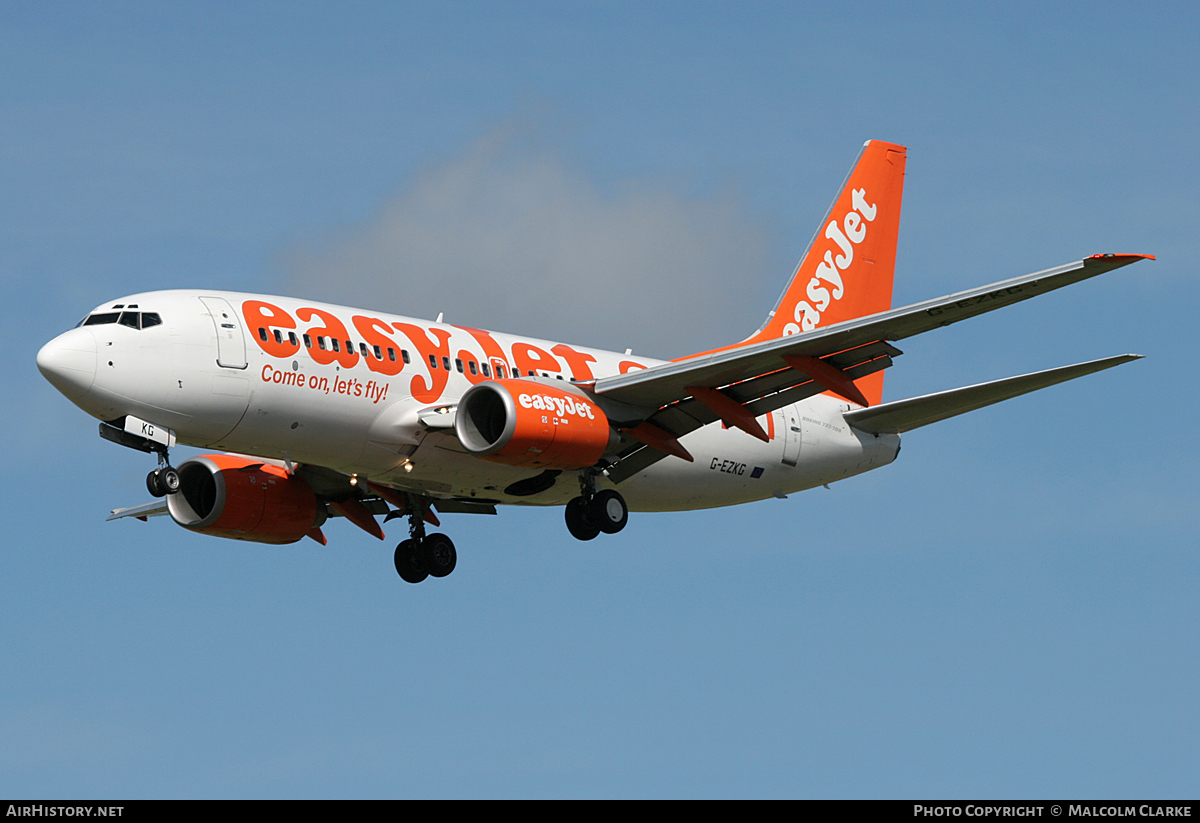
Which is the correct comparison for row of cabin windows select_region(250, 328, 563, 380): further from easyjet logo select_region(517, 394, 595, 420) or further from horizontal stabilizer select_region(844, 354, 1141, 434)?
horizontal stabilizer select_region(844, 354, 1141, 434)

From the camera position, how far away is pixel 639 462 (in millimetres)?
37312

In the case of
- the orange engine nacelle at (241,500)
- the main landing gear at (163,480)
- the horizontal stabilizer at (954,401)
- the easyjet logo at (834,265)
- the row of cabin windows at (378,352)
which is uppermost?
the easyjet logo at (834,265)

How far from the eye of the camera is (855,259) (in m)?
46.3

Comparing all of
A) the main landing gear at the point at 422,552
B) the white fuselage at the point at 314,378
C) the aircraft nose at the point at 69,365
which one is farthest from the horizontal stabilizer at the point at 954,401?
the aircraft nose at the point at 69,365

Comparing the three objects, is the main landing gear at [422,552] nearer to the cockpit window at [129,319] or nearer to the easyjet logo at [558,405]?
the easyjet logo at [558,405]

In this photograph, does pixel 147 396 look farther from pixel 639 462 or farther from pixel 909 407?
pixel 909 407

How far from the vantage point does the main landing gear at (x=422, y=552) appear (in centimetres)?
3953

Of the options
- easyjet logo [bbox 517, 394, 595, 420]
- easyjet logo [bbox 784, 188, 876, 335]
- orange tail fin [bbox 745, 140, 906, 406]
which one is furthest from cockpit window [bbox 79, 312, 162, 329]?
easyjet logo [bbox 784, 188, 876, 335]

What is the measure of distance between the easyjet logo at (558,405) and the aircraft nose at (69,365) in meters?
8.45

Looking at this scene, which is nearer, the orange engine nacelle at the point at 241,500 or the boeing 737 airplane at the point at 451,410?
the boeing 737 airplane at the point at 451,410

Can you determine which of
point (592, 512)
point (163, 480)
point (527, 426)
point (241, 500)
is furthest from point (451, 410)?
point (241, 500)

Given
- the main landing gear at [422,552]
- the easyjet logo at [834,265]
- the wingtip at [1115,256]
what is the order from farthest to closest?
the easyjet logo at [834,265], the main landing gear at [422,552], the wingtip at [1115,256]

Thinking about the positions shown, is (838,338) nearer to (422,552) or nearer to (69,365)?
(422,552)

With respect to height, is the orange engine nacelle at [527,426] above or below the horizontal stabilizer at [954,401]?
below
